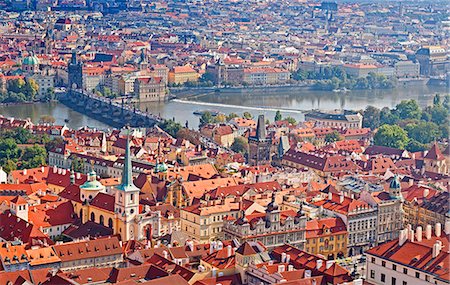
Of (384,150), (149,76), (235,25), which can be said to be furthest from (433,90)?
(235,25)

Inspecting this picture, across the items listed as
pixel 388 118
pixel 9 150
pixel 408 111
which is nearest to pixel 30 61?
pixel 388 118

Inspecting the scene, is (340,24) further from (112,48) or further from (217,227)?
(217,227)

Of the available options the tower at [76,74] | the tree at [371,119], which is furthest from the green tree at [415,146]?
the tower at [76,74]

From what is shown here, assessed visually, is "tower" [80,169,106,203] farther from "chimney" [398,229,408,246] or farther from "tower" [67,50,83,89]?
"tower" [67,50,83,89]

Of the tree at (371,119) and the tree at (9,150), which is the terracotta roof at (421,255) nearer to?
the tree at (9,150)

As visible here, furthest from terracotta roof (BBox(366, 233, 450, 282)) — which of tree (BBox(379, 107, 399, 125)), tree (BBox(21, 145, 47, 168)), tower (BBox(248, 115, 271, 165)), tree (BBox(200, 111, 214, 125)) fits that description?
tree (BBox(379, 107, 399, 125))
